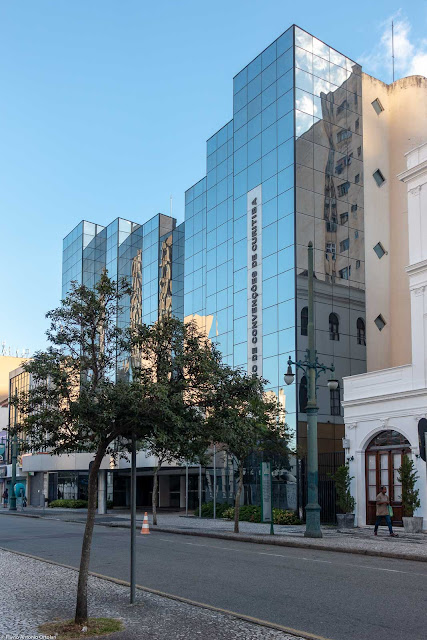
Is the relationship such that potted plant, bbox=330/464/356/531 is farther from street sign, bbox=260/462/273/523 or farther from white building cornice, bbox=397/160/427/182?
white building cornice, bbox=397/160/427/182

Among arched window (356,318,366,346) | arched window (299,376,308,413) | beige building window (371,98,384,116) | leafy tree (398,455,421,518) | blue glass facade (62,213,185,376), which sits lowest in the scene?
leafy tree (398,455,421,518)

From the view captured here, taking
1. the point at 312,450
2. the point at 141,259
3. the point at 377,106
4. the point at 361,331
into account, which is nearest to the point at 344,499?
the point at 312,450

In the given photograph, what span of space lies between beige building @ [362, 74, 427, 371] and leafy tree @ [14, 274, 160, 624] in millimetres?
31934

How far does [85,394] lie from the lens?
9.12 meters

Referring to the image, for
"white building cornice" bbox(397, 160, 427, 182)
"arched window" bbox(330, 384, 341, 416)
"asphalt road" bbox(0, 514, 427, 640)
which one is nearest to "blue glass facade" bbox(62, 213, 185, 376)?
"arched window" bbox(330, 384, 341, 416)

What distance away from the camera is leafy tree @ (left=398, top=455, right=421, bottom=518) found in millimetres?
24859

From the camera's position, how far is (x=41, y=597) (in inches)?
438

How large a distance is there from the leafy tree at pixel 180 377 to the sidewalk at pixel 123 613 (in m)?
2.08

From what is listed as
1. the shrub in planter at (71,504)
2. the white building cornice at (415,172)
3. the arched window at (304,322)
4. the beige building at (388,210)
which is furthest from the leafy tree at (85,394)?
the shrub in planter at (71,504)

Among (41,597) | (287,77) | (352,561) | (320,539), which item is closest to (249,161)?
(287,77)

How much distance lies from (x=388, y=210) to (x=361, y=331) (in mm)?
7471

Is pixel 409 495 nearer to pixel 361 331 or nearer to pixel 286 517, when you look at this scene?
pixel 286 517

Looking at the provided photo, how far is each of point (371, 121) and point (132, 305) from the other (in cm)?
2434

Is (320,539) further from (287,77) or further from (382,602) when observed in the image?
(287,77)
